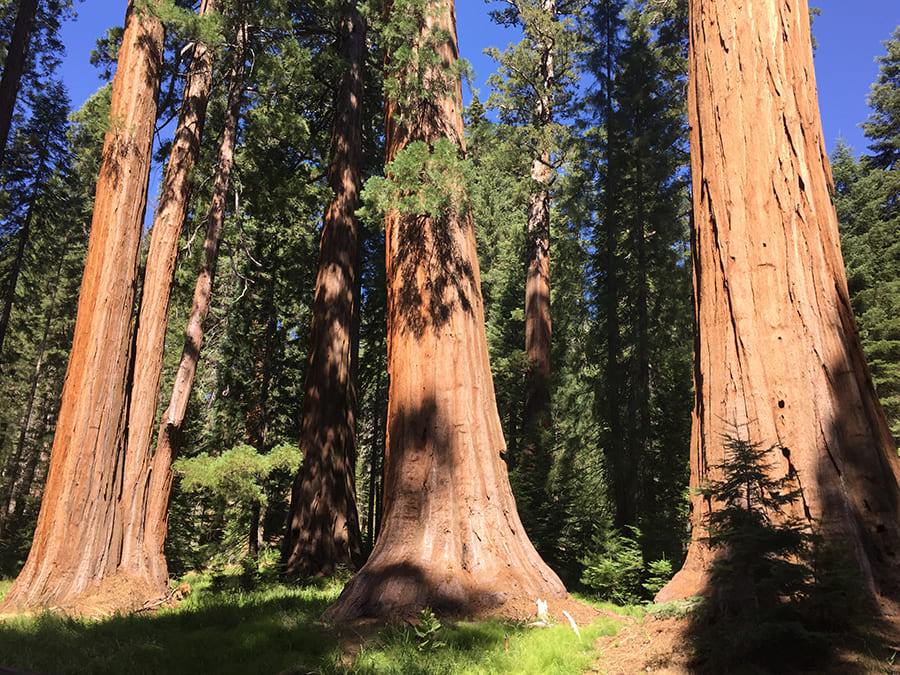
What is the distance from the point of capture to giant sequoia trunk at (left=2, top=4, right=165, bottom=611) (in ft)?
22.0

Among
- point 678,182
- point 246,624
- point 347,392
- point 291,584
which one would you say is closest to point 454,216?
point 246,624

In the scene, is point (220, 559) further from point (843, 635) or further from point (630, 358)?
point (843, 635)

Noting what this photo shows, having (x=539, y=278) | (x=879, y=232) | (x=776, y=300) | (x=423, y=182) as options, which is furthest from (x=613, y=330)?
(x=879, y=232)

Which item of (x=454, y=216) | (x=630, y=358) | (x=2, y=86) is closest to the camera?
(x=454, y=216)

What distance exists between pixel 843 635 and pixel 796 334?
2.08 meters

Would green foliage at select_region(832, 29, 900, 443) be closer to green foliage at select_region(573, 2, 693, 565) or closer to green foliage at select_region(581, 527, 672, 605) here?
green foliage at select_region(573, 2, 693, 565)

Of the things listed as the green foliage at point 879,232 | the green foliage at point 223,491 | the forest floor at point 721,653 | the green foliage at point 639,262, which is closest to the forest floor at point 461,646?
the forest floor at point 721,653

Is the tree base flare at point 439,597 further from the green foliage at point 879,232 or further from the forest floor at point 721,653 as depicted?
the green foliage at point 879,232

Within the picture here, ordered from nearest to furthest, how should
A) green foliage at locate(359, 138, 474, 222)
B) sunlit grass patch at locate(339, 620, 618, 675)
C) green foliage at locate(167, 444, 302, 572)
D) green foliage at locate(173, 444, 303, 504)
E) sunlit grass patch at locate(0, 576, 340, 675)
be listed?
sunlit grass patch at locate(339, 620, 618, 675) < sunlit grass patch at locate(0, 576, 340, 675) < green foliage at locate(359, 138, 474, 222) < green foliage at locate(173, 444, 303, 504) < green foliage at locate(167, 444, 302, 572)

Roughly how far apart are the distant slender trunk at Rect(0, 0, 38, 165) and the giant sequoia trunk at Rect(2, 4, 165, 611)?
17.4ft

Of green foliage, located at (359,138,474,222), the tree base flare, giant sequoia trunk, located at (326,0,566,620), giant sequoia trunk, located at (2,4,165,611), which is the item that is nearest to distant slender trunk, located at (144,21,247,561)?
giant sequoia trunk, located at (2,4,165,611)

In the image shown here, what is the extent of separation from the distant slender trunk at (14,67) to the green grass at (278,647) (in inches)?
470

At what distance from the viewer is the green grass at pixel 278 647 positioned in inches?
136

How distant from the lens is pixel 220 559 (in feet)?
40.6
